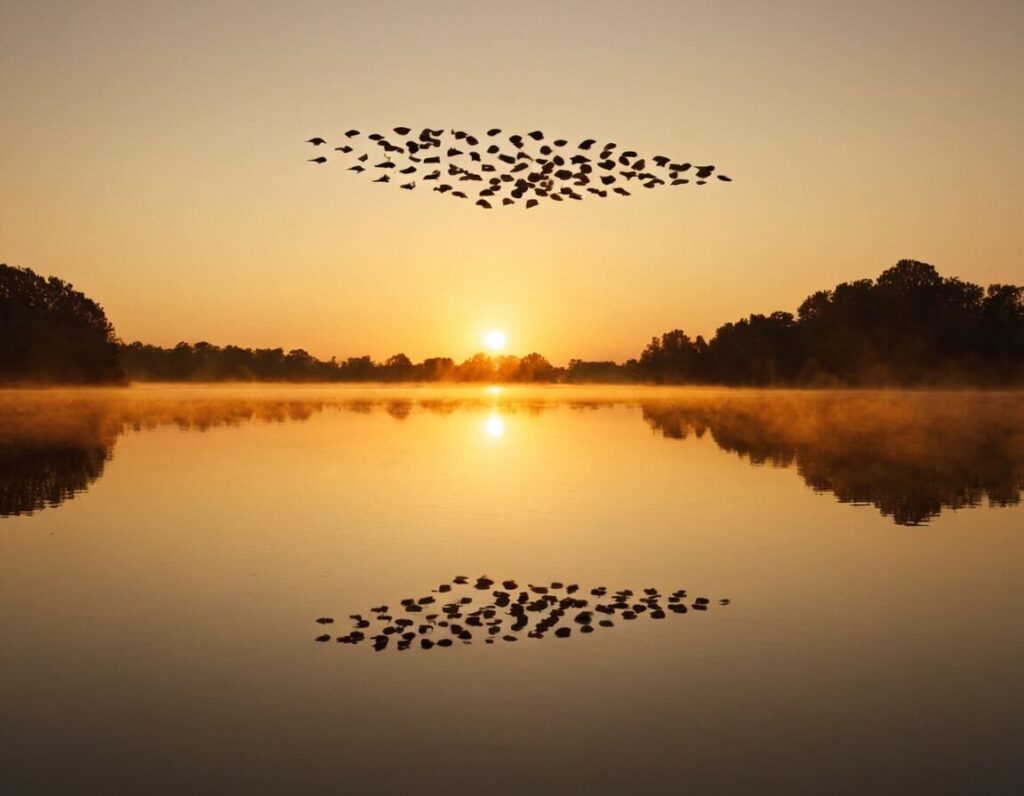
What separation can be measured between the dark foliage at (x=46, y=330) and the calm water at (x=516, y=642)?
14041cm

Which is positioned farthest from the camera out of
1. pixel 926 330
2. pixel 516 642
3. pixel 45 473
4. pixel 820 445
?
pixel 926 330

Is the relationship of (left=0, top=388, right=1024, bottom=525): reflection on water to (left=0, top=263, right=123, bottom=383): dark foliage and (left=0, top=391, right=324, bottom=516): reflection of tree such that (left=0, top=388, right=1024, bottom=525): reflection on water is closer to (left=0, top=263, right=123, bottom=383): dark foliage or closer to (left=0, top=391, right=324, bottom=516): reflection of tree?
(left=0, top=391, right=324, bottom=516): reflection of tree

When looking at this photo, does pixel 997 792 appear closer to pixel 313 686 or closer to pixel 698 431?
pixel 313 686

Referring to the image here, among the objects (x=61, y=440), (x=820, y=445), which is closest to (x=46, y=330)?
(x=61, y=440)

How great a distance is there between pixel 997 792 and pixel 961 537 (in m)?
20.2

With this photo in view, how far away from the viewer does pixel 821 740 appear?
14195 millimetres

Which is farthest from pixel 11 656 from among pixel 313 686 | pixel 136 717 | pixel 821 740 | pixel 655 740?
pixel 821 740

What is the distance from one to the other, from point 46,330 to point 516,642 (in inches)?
7053

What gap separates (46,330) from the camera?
576 feet

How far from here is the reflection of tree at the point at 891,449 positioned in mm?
41094

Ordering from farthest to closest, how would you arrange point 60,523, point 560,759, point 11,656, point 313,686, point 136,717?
1. point 60,523
2. point 11,656
3. point 313,686
4. point 136,717
5. point 560,759

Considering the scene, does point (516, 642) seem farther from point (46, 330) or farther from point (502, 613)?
point (46, 330)

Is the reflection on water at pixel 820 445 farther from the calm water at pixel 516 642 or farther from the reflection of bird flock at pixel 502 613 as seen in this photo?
the reflection of bird flock at pixel 502 613

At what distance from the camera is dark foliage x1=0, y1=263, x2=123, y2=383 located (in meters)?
172
